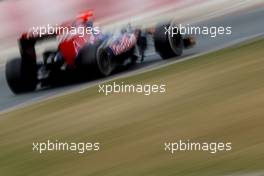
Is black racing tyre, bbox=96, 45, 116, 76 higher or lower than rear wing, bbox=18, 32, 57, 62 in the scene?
lower

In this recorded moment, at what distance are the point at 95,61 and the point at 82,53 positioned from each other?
25 cm

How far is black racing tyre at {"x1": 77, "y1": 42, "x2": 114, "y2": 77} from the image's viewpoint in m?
9.88

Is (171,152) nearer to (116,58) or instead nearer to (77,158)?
(77,158)

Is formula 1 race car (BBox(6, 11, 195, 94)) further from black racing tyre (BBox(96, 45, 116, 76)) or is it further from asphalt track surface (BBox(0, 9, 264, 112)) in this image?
asphalt track surface (BBox(0, 9, 264, 112))

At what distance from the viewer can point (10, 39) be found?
14.7 meters

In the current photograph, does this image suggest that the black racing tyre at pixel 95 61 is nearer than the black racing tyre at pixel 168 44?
Yes

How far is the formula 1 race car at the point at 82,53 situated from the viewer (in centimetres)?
970

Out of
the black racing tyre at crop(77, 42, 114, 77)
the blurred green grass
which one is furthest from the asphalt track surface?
the blurred green grass

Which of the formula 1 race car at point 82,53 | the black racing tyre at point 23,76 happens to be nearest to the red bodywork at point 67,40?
the formula 1 race car at point 82,53

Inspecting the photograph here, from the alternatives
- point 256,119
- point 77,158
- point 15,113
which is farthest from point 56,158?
point 15,113

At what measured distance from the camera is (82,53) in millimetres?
10109

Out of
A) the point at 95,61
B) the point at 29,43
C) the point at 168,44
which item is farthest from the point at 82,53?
the point at 168,44

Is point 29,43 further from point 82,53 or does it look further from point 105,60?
point 105,60

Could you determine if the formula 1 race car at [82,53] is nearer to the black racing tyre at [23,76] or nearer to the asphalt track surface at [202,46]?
the black racing tyre at [23,76]
